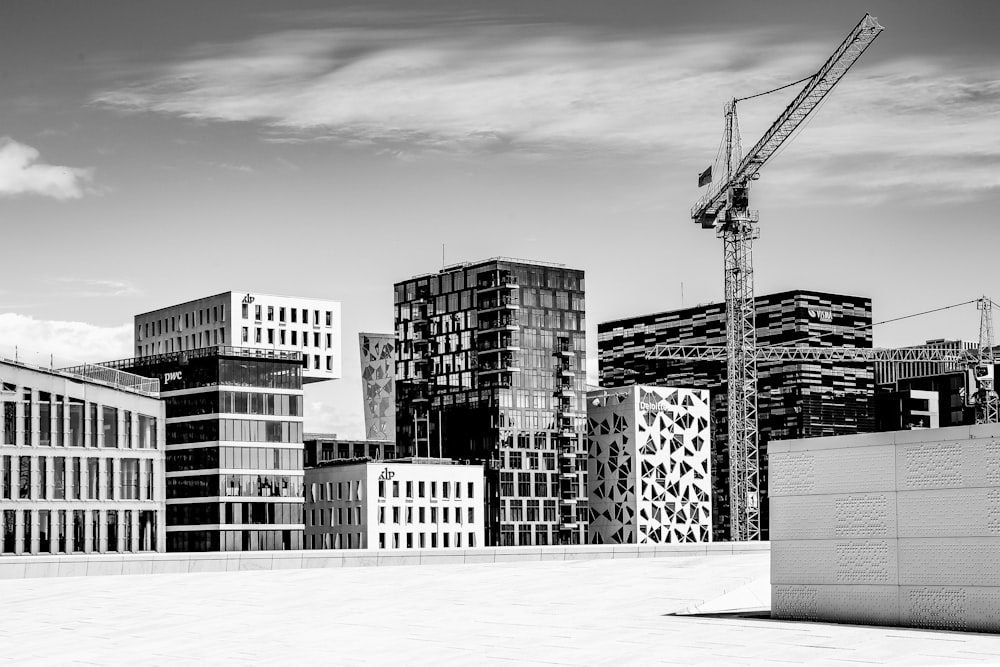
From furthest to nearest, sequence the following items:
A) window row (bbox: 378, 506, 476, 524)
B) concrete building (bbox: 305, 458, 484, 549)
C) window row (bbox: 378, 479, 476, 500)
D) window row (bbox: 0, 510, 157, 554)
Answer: window row (bbox: 378, 479, 476, 500), window row (bbox: 378, 506, 476, 524), concrete building (bbox: 305, 458, 484, 549), window row (bbox: 0, 510, 157, 554)

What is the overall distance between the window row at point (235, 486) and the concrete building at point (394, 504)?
52.4 feet

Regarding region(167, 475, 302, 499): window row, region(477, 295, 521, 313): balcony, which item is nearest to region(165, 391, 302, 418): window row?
region(167, 475, 302, 499): window row

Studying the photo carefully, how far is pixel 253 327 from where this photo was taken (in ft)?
588

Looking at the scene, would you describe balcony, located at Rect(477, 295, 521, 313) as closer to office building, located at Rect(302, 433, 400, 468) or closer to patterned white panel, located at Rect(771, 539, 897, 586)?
office building, located at Rect(302, 433, 400, 468)

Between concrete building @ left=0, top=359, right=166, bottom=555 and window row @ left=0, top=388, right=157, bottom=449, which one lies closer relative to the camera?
window row @ left=0, top=388, right=157, bottom=449

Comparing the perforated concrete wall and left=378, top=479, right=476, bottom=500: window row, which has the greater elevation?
the perforated concrete wall

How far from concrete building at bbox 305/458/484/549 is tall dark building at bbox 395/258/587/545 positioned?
9.94m

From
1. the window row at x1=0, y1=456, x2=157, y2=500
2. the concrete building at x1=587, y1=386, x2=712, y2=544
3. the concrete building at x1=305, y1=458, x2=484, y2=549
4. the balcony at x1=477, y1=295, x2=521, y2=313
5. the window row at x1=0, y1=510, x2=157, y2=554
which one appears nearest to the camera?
the window row at x1=0, y1=456, x2=157, y2=500

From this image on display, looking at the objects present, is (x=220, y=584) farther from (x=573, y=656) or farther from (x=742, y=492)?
(x=742, y=492)

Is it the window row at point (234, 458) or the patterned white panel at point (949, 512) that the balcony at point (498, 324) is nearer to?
the window row at point (234, 458)

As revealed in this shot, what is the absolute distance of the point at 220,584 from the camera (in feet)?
139

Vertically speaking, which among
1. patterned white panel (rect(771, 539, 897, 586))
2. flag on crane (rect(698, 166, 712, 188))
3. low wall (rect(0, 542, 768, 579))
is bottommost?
low wall (rect(0, 542, 768, 579))

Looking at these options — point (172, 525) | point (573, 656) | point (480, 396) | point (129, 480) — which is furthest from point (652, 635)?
point (480, 396)

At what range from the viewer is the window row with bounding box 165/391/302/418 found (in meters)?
136
